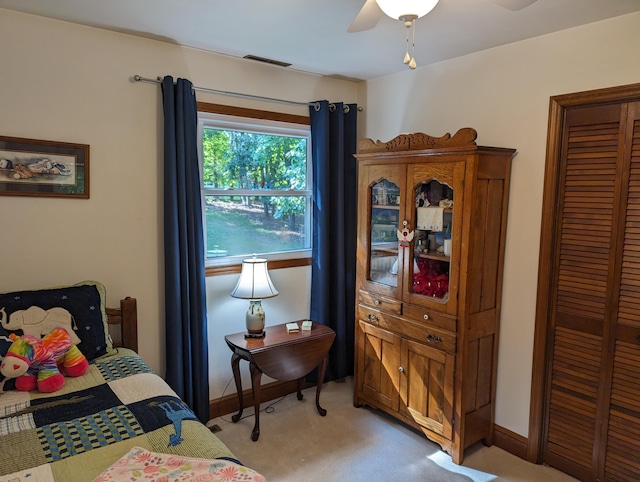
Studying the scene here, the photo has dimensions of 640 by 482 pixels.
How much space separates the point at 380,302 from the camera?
3.05 metres

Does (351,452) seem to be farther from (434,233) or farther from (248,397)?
(434,233)

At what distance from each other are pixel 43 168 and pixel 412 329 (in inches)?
90.1

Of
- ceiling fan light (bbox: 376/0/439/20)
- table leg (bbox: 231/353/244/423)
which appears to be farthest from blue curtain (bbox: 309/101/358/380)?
ceiling fan light (bbox: 376/0/439/20)

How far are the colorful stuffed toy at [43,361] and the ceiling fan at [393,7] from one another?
1.89 meters

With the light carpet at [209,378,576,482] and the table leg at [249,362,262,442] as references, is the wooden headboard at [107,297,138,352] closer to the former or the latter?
the table leg at [249,362,262,442]

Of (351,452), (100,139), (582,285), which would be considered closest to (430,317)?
(582,285)

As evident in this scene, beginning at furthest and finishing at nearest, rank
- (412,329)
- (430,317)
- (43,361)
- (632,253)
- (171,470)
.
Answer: (412,329)
(430,317)
(632,253)
(43,361)
(171,470)

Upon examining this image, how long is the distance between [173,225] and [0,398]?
121 centimetres

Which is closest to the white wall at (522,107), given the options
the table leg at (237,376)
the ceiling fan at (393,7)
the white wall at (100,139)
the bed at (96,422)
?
the ceiling fan at (393,7)

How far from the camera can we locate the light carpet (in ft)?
8.25

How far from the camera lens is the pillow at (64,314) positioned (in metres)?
2.13

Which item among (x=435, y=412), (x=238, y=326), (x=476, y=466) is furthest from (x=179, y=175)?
(x=476, y=466)

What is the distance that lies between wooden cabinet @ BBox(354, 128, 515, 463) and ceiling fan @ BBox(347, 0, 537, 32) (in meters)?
0.90

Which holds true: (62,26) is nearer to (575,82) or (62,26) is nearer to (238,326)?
(238,326)
